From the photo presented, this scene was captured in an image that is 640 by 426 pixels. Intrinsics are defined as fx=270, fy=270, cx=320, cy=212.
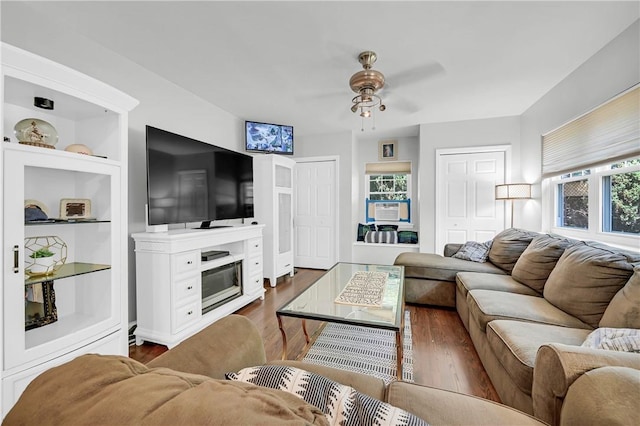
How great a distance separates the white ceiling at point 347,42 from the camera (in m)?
1.80

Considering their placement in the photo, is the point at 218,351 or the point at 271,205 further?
the point at 271,205

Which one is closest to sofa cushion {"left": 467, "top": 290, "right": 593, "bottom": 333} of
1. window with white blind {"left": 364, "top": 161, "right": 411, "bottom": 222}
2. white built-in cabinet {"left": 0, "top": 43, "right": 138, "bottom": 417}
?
white built-in cabinet {"left": 0, "top": 43, "right": 138, "bottom": 417}

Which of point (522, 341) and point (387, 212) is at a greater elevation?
point (387, 212)

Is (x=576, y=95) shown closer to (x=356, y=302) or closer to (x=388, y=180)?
(x=356, y=302)

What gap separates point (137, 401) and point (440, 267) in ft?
9.79

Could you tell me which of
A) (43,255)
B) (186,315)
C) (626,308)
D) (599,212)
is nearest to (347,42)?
(626,308)

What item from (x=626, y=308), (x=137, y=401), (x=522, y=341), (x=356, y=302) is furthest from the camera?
(x=356, y=302)

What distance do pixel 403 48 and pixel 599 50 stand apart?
1661mm

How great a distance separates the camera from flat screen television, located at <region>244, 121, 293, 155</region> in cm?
405

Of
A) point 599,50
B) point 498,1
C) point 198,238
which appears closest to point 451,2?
point 498,1

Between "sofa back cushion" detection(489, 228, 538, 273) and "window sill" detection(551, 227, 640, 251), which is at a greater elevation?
"window sill" detection(551, 227, 640, 251)

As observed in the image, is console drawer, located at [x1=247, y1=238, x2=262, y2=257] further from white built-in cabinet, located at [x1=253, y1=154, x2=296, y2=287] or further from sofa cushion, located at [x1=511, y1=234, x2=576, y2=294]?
sofa cushion, located at [x1=511, y1=234, x2=576, y2=294]

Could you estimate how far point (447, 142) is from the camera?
4227 mm

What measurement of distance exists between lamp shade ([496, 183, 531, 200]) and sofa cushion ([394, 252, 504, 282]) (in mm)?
1160
